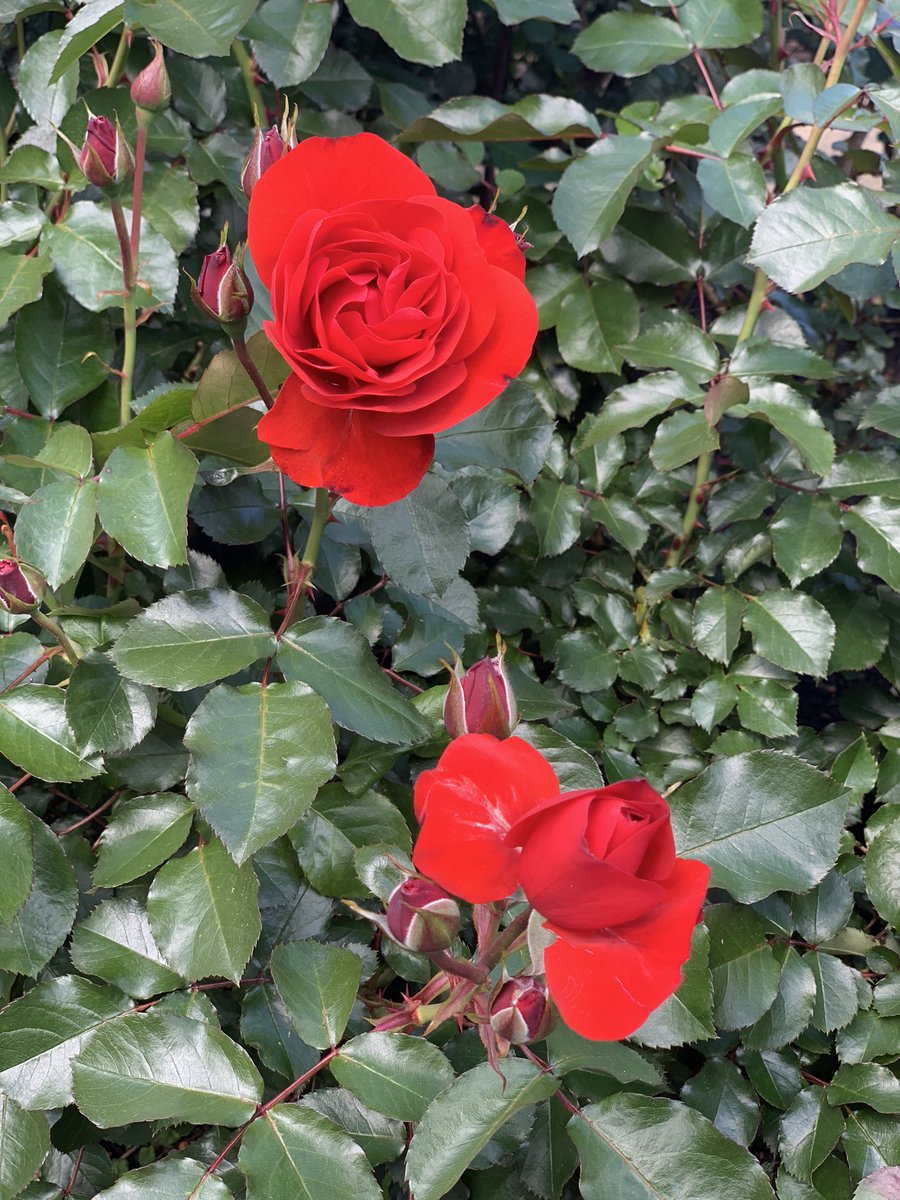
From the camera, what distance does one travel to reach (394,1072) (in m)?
0.71

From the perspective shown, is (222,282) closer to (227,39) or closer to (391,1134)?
(227,39)

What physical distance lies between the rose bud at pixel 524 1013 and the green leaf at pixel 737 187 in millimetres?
831

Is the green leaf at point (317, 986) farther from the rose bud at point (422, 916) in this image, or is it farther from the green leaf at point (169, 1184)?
the rose bud at point (422, 916)

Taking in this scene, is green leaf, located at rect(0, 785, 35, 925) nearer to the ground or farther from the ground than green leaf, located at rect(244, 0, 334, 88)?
nearer to the ground

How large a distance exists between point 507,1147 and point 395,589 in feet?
1.69

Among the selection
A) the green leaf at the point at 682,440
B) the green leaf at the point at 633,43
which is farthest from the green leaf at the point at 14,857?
the green leaf at the point at 633,43

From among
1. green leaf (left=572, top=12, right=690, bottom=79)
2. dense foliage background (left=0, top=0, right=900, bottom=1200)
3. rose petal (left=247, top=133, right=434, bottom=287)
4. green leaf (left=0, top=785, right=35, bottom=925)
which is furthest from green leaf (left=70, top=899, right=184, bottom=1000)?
green leaf (left=572, top=12, right=690, bottom=79)

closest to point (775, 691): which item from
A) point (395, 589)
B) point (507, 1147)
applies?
point (395, 589)

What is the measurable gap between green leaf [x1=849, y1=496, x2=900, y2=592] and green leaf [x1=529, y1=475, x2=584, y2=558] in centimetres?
30

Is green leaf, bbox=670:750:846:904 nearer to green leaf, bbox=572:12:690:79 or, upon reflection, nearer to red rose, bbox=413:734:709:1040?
red rose, bbox=413:734:709:1040

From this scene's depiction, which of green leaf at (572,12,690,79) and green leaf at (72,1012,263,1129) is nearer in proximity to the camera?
green leaf at (72,1012,263,1129)

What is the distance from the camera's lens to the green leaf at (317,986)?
745mm

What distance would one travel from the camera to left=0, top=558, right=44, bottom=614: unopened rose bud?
0.70 meters

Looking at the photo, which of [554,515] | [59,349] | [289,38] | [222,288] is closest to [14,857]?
[222,288]
